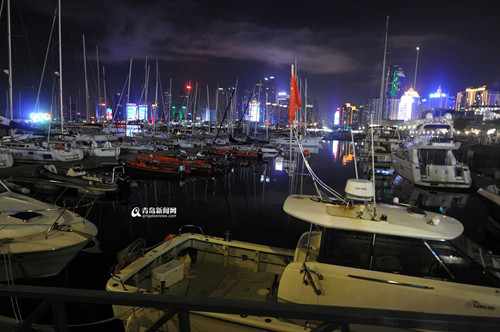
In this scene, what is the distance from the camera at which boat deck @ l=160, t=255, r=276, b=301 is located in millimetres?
6633

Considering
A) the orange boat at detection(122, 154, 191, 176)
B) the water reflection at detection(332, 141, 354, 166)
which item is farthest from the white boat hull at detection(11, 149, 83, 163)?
the water reflection at detection(332, 141, 354, 166)

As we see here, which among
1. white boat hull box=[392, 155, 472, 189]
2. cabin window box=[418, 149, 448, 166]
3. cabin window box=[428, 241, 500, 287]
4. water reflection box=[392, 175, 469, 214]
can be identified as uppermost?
cabin window box=[418, 149, 448, 166]

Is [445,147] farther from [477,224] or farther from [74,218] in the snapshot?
[74,218]

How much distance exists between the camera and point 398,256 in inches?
212

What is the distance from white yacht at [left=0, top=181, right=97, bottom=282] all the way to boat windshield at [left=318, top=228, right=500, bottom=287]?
7402 mm

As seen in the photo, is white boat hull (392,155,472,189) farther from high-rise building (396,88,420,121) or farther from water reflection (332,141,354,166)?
high-rise building (396,88,420,121)

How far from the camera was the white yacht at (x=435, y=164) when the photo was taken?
26.0 m

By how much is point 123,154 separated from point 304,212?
128ft

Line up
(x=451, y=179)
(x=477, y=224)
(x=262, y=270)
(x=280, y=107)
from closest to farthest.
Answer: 1. (x=262, y=270)
2. (x=477, y=224)
3. (x=451, y=179)
4. (x=280, y=107)

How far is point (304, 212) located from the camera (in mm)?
5922

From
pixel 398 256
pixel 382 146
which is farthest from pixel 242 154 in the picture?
pixel 398 256

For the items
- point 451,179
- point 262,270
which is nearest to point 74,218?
point 262,270

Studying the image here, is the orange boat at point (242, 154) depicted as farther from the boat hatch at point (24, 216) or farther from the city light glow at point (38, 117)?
the boat hatch at point (24, 216)

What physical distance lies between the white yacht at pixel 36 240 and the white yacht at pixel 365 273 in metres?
3.39
